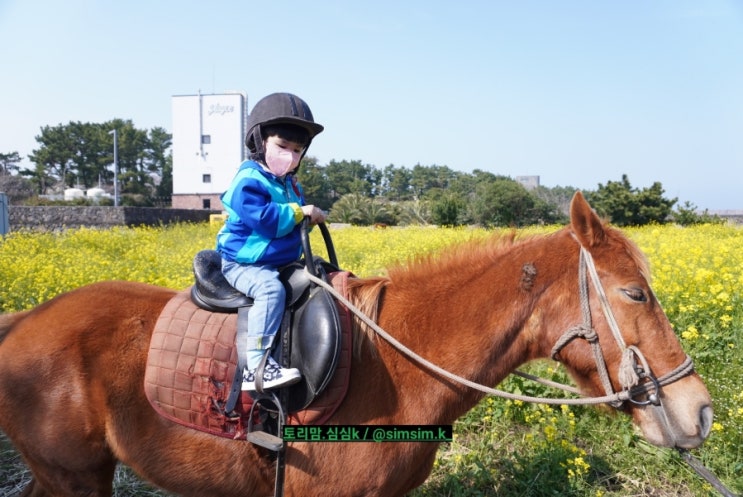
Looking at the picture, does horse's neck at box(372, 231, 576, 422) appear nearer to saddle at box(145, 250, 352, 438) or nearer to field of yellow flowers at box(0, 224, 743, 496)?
saddle at box(145, 250, 352, 438)

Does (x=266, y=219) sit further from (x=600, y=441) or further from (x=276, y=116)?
(x=600, y=441)

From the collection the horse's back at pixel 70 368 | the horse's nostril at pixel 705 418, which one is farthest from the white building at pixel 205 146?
the horse's nostril at pixel 705 418

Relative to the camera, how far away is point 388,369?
2.07 metres

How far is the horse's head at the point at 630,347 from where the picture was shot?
1768 millimetres

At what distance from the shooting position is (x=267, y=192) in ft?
7.27

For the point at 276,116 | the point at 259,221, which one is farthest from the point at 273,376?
the point at 276,116

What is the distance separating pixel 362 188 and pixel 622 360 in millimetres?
86349

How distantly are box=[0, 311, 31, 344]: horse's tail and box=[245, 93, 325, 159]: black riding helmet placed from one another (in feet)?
5.16

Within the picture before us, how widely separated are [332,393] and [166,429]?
82 cm

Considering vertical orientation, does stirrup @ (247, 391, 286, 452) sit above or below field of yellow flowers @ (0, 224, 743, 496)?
above

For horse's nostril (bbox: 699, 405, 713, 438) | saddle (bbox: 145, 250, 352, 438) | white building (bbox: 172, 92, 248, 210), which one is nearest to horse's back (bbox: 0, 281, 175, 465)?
saddle (bbox: 145, 250, 352, 438)

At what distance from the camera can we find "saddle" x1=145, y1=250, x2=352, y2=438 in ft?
6.56

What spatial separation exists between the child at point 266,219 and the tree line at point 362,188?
4.89 ft

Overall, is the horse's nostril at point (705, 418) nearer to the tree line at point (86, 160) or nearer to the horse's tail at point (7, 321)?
the horse's tail at point (7, 321)
